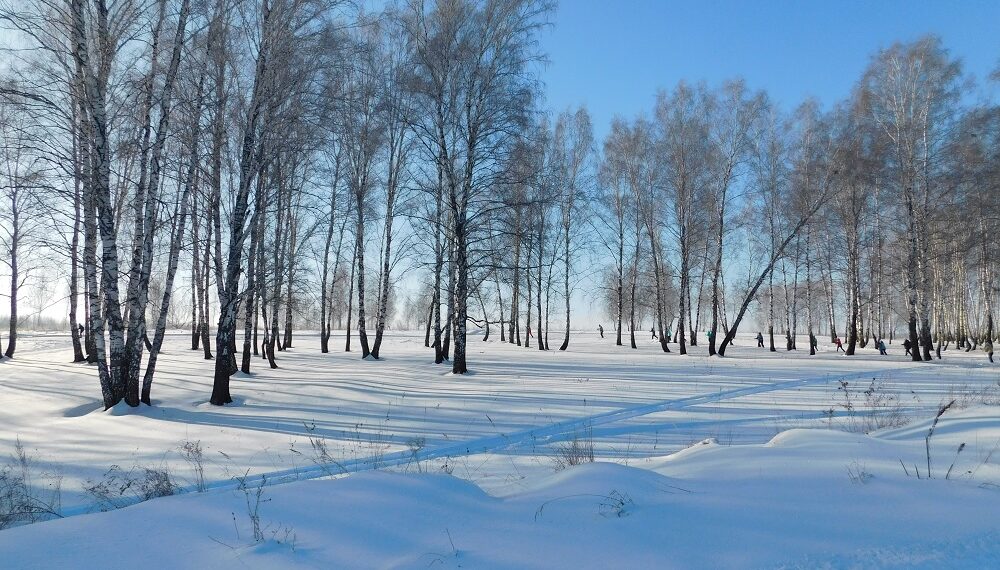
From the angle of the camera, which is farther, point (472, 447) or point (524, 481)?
point (472, 447)

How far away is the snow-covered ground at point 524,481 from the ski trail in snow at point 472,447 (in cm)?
5

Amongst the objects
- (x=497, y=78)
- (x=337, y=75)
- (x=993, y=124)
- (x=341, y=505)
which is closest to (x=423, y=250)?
(x=497, y=78)

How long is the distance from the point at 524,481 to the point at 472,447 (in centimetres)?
211

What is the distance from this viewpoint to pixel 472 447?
6105mm

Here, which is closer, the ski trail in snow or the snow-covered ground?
the snow-covered ground

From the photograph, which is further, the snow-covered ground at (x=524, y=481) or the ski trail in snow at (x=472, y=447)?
the ski trail in snow at (x=472, y=447)

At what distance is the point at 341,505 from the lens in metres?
3.06

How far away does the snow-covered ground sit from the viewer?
7.86ft

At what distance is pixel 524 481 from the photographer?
4.11 meters

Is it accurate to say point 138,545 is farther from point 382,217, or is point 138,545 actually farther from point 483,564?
point 382,217

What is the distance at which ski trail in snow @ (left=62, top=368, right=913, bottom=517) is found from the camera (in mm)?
4797

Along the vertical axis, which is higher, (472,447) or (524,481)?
(524,481)

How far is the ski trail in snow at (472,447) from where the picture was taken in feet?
15.7

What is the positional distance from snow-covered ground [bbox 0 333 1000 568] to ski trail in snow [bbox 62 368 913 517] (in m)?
0.05
